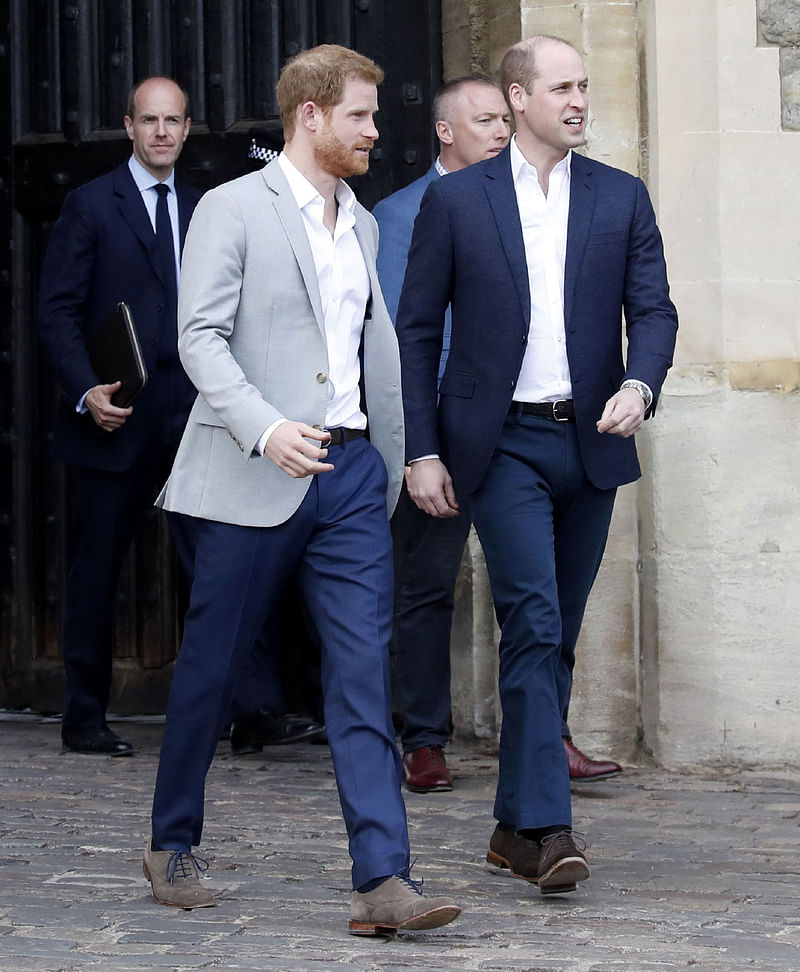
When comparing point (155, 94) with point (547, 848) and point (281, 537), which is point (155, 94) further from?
point (547, 848)

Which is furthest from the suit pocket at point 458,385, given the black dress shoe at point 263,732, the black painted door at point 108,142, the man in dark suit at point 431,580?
the black painted door at point 108,142

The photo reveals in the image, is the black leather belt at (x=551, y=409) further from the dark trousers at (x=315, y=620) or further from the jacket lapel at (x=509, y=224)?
the dark trousers at (x=315, y=620)

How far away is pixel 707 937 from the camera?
356cm

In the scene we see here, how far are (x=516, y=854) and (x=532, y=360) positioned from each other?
1.10 metres

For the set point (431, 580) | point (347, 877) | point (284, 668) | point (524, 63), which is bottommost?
point (347, 877)

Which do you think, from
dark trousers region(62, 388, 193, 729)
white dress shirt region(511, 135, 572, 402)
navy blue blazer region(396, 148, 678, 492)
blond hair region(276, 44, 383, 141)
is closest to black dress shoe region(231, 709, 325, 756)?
dark trousers region(62, 388, 193, 729)

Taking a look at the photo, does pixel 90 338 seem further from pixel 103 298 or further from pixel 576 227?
pixel 576 227

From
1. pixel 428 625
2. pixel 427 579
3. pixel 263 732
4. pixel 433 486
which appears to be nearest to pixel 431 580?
pixel 427 579

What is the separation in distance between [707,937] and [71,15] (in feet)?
13.6

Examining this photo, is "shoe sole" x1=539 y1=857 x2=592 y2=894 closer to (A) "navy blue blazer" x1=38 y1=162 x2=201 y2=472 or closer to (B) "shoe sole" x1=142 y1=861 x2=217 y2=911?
(B) "shoe sole" x1=142 y1=861 x2=217 y2=911

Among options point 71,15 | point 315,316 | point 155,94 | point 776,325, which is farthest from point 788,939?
point 71,15

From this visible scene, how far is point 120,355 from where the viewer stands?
547 cm

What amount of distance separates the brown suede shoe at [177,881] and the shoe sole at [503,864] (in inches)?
26.0

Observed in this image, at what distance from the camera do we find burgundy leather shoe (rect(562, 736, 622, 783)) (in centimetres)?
523
